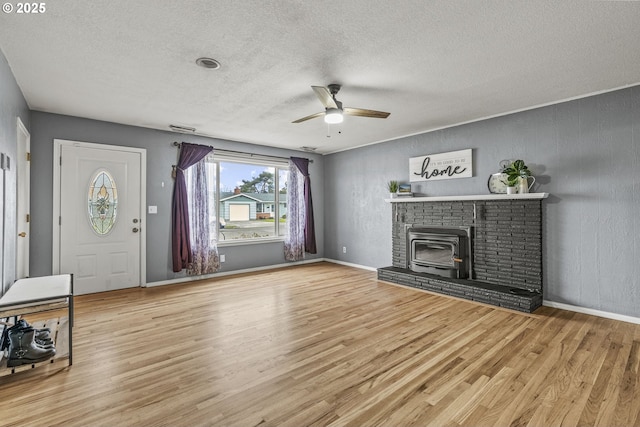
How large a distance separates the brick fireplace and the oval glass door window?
14.5 feet

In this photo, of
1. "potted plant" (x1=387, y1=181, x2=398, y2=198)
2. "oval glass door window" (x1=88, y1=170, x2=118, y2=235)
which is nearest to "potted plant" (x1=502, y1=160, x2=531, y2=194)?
"potted plant" (x1=387, y1=181, x2=398, y2=198)

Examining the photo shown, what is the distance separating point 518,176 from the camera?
4047 mm

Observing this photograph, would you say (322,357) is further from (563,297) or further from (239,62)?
(563,297)

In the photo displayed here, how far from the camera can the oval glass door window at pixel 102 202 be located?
4.54m

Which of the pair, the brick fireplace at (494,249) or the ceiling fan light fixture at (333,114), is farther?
the brick fireplace at (494,249)

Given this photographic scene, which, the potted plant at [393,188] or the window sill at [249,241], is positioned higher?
the potted plant at [393,188]

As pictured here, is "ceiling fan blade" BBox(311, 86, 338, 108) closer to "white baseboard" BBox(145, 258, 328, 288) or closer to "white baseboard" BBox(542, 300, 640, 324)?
"white baseboard" BBox(542, 300, 640, 324)

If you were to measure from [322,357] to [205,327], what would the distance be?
54.4 inches

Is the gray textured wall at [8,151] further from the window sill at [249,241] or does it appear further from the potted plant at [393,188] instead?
the potted plant at [393,188]

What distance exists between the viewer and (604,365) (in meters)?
2.43

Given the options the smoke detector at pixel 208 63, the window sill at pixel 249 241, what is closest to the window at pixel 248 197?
the window sill at pixel 249 241

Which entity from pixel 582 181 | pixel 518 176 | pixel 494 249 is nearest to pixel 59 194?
pixel 494 249

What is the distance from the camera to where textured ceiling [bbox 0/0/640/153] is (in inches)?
82.8

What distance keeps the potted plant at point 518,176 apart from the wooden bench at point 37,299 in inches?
192
